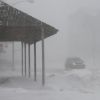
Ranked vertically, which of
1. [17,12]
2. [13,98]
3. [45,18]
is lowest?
[13,98]

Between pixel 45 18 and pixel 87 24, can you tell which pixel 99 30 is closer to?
pixel 87 24

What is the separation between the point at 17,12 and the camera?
53.8 ft

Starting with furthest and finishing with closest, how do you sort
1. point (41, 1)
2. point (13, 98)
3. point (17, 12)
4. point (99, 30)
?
1. point (41, 1)
2. point (99, 30)
3. point (17, 12)
4. point (13, 98)

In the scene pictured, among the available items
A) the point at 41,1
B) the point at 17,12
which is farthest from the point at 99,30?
the point at 17,12

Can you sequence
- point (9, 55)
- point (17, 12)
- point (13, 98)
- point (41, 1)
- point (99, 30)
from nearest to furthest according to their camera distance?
point (13, 98) → point (17, 12) → point (9, 55) → point (99, 30) → point (41, 1)

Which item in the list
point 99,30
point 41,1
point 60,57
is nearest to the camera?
point 60,57

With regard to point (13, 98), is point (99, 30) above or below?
above

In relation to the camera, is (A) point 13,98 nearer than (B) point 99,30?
Yes

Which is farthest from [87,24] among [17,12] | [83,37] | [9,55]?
[17,12]

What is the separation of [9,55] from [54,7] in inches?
1489

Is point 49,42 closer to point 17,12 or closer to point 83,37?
point 83,37

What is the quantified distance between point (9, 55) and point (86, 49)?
87.7 ft

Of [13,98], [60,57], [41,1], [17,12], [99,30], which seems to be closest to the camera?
[13,98]

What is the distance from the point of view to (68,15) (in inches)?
3996
